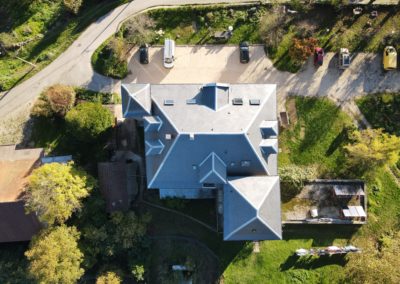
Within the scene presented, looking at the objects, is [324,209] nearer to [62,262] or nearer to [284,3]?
[284,3]

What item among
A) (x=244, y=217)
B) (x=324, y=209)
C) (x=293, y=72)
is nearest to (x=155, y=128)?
(x=244, y=217)

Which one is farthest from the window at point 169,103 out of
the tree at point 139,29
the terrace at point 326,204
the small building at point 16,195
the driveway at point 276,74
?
the terrace at point 326,204

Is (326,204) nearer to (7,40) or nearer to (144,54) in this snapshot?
(144,54)

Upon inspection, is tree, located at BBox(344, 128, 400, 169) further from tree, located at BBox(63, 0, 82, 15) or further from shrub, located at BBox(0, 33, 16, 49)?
shrub, located at BBox(0, 33, 16, 49)

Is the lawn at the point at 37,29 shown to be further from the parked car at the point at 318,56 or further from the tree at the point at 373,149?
the tree at the point at 373,149

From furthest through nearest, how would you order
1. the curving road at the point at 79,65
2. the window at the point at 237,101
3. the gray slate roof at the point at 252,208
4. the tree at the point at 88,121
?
1. the curving road at the point at 79,65
2. the tree at the point at 88,121
3. the window at the point at 237,101
4. the gray slate roof at the point at 252,208

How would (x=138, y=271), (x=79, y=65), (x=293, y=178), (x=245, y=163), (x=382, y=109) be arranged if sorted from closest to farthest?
(x=245, y=163) < (x=138, y=271) < (x=293, y=178) < (x=382, y=109) < (x=79, y=65)

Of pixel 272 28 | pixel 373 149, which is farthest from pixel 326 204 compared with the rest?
pixel 272 28
